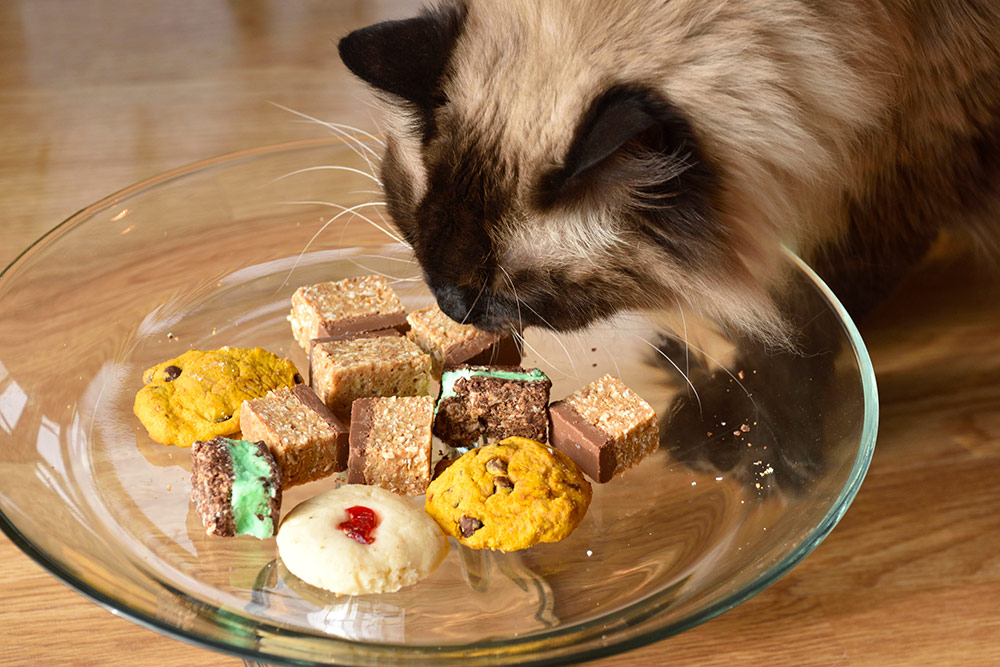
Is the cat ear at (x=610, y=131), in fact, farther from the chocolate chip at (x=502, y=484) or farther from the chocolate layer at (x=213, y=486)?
the chocolate layer at (x=213, y=486)

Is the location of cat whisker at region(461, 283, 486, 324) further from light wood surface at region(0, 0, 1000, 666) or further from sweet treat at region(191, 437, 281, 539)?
light wood surface at region(0, 0, 1000, 666)

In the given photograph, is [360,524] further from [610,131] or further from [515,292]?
[610,131]

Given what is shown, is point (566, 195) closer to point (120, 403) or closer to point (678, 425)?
point (678, 425)

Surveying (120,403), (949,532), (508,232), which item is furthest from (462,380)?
(949,532)

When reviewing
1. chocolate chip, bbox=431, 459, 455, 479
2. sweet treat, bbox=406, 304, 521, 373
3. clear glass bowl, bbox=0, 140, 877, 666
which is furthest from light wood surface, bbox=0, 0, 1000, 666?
sweet treat, bbox=406, 304, 521, 373

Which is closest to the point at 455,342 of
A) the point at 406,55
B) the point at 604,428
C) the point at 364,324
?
the point at 364,324

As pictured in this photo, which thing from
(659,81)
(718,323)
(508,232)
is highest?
(659,81)
